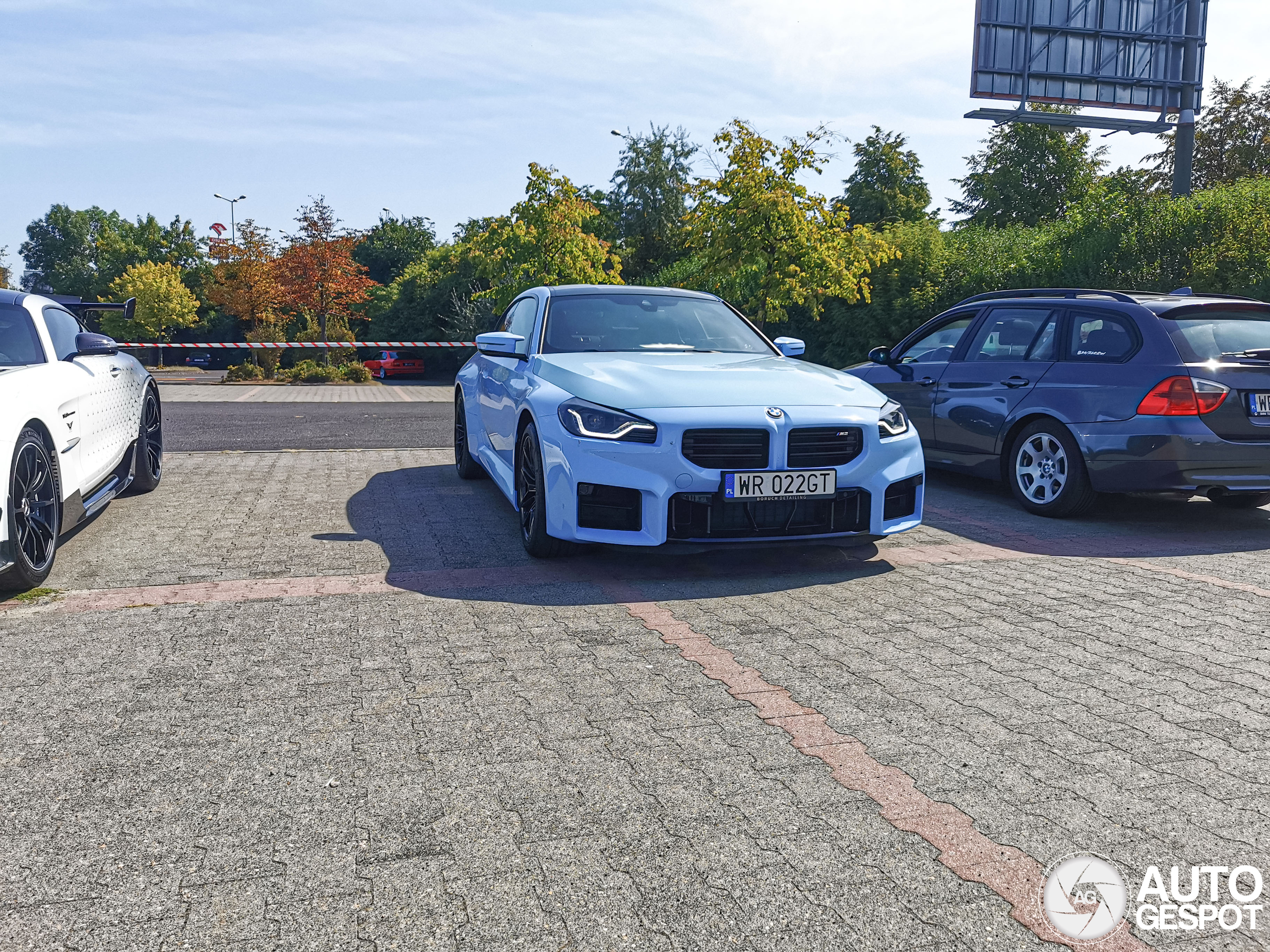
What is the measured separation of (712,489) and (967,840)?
2730 millimetres

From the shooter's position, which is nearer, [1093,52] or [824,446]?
[824,446]

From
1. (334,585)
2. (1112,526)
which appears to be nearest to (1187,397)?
(1112,526)

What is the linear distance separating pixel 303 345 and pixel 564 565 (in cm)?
1896

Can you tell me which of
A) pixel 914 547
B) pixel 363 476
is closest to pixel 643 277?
pixel 363 476

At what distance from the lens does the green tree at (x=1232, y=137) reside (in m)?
36.3

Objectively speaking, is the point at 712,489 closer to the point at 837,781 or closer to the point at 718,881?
the point at 837,781

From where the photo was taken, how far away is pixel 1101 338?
734cm

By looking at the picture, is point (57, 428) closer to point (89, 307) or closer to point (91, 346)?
point (91, 346)

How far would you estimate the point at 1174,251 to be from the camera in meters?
16.2

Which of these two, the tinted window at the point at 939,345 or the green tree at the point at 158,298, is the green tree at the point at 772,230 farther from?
the green tree at the point at 158,298

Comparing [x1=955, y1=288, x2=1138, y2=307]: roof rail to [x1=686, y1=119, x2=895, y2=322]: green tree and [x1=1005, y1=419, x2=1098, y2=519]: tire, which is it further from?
[x1=686, y1=119, x2=895, y2=322]: green tree

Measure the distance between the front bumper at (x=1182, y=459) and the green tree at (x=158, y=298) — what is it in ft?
189

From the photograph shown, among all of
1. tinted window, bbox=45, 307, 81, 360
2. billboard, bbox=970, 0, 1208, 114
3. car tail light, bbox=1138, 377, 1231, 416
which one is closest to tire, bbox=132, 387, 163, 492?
tinted window, bbox=45, 307, 81, 360

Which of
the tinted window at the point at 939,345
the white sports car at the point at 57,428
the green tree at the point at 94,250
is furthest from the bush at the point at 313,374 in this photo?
the green tree at the point at 94,250
